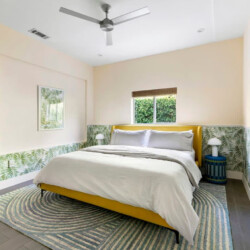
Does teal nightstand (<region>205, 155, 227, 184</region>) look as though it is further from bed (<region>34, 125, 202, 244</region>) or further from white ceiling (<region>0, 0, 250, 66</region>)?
white ceiling (<region>0, 0, 250, 66</region>)

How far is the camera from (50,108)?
368cm

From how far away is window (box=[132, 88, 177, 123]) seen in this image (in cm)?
390

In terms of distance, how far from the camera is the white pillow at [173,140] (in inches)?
121

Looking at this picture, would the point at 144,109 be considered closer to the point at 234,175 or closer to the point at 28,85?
the point at 234,175

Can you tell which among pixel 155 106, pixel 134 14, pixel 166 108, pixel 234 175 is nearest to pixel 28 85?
pixel 134 14

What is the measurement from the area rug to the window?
2031mm

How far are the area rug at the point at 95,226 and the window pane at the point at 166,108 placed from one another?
6.41ft

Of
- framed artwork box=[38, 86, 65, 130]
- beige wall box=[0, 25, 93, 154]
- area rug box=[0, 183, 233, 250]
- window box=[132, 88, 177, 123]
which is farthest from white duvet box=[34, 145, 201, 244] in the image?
window box=[132, 88, 177, 123]

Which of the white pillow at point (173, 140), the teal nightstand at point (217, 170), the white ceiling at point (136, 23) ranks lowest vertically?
the teal nightstand at point (217, 170)

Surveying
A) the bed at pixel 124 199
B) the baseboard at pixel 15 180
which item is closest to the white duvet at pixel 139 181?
the bed at pixel 124 199

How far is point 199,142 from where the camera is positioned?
3287 mm

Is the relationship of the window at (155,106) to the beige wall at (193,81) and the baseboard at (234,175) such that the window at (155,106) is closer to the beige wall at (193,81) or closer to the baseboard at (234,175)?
the beige wall at (193,81)

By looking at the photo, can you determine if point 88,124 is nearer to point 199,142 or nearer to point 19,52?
point 19,52

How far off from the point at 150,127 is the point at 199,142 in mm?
1114
